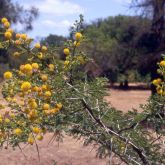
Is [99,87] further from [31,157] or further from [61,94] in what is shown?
[31,157]

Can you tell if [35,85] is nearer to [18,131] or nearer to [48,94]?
[48,94]

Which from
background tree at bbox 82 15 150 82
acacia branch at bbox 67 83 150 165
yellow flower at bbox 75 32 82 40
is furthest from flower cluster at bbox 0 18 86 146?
background tree at bbox 82 15 150 82

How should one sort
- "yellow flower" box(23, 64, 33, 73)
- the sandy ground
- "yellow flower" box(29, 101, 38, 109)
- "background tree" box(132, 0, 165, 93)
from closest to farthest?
1. "yellow flower" box(23, 64, 33, 73)
2. "yellow flower" box(29, 101, 38, 109)
3. the sandy ground
4. "background tree" box(132, 0, 165, 93)

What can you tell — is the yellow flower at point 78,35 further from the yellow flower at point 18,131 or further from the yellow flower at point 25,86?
the yellow flower at point 18,131

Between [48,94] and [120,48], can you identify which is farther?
[120,48]

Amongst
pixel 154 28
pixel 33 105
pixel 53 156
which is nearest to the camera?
pixel 33 105

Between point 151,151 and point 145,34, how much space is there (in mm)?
14103

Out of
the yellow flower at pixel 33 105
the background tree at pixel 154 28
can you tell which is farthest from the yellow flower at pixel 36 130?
the background tree at pixel 154 28

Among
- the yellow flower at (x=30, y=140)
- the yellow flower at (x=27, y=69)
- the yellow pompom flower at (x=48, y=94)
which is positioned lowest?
the yellow flower at (x=30, y=140)

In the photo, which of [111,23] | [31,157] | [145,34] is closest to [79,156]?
[31,157]

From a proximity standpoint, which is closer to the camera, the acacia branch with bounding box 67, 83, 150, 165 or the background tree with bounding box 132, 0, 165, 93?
the acacia branch with bounding box 67, 83, 150, 165

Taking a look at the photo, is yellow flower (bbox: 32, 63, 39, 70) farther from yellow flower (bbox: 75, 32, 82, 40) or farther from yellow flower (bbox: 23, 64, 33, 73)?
yellow flower (bbox: 75, 32, 82, 40)

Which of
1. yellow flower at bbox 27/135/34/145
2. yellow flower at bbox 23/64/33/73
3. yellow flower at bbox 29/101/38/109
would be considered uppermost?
yellow flower at bbox 23/64/33/73

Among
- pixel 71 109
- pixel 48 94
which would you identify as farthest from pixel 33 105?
pixel 71 109
